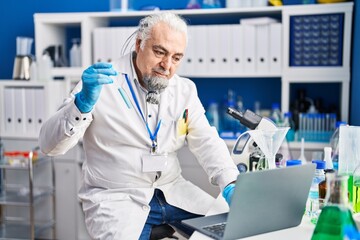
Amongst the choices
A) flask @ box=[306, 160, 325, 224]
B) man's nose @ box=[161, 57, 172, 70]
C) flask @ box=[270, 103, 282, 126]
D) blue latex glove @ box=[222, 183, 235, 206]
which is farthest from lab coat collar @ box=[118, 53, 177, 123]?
flask @ box=[270, 103, 282, 126]

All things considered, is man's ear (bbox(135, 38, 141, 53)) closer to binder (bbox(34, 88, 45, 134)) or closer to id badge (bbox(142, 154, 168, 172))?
id badge (bbox(142, 154, 168, 172))

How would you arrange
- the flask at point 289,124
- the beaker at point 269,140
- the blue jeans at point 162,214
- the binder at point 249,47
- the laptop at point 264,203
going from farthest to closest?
1. the binder at point 249,47
2. the flask at point 289,124
3. the blue jeans at point 162,214
4. the beaker at point 269,140
5. the laptop at point 264,203

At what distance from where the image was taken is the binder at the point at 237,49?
2.95m

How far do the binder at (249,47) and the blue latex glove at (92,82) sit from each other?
1499 mm

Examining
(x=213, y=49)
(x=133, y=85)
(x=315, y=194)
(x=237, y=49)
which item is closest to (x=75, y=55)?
(x=213, y=49)

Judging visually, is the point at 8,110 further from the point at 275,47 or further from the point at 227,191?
the point at 227,191

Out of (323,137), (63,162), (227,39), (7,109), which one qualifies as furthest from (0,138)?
(323,137)

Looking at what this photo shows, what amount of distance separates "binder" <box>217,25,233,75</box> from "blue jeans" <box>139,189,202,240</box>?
130 cm

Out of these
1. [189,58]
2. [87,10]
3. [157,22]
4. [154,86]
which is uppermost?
[87,10]

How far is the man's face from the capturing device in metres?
1.90

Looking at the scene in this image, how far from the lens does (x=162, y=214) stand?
1889 millimetres

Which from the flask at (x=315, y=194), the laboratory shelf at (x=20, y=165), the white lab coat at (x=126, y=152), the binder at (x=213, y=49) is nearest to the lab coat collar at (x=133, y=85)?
the white lab coat at (x=126, y=152)

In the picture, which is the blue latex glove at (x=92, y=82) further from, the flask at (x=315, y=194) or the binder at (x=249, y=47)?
the binder at (x=249, y=47)

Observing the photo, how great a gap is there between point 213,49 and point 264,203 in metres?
1.97
